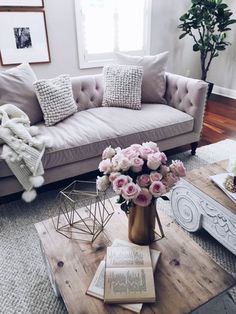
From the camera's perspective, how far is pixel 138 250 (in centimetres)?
104

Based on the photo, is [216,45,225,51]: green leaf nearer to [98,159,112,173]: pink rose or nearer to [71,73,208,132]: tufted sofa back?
[71,73,208,132]: tufted sofa back

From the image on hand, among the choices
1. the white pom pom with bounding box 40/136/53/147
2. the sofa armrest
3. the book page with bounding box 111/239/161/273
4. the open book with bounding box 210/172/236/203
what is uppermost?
the sofa armrest

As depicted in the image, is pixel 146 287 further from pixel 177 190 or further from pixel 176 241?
pixel 177 190

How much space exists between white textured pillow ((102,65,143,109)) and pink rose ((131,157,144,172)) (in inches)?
59.6

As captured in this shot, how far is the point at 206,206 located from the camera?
142 centimetres

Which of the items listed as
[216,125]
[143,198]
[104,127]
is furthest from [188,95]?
[143,198]

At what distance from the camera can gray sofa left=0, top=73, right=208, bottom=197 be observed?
1861 millimetres

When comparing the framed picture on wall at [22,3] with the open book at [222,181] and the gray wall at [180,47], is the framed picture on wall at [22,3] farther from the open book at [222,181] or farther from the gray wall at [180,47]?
the open book at [222,181]

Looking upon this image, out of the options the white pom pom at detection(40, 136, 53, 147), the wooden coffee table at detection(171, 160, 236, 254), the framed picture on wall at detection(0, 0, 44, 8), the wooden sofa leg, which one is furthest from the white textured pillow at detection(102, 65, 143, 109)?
the framed picture on wall at detection(0, 0, 44, 8)

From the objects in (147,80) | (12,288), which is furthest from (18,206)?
(147,80)

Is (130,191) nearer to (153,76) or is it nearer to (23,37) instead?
(153,76)

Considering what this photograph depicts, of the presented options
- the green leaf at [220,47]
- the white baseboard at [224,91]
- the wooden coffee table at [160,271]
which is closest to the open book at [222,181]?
the wooden coffee table at [160,271]

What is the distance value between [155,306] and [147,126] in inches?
58.3

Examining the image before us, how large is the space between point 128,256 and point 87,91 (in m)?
1.80
